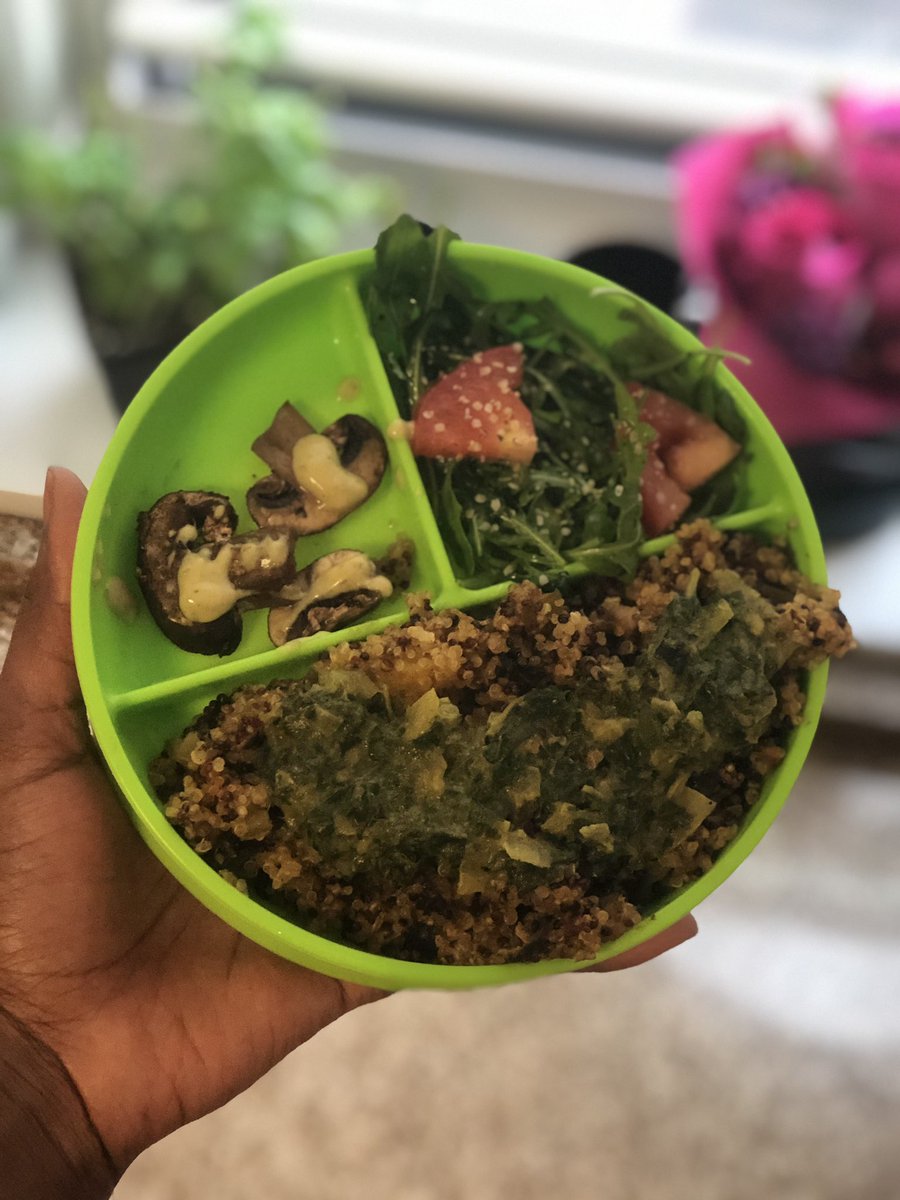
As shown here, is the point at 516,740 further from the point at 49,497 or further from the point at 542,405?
the point at 49,497

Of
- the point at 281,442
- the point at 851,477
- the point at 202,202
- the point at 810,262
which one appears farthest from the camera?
the point at 202,202

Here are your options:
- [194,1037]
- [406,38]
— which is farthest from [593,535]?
[406,38]

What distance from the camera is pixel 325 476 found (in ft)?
4.41

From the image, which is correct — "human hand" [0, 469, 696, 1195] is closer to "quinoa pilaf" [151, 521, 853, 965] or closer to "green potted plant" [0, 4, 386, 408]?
"quinoa pilaf" [151, 521, 853, 965]

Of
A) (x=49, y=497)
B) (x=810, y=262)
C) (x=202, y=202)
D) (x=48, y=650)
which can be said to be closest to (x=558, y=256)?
(x=810, y=262)

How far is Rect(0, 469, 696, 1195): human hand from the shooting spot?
4.22ft

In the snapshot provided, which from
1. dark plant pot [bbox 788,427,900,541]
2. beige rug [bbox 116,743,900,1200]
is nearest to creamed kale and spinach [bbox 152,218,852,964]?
dark plant pot [bbox 788,427,900,541]

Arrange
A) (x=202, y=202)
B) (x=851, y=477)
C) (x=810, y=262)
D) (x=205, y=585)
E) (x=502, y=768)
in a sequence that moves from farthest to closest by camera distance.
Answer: (x=202, y=202)
(x=851, y=477)
(x=810, y=262)
(x=205, y=585)
(x=502, y=768)

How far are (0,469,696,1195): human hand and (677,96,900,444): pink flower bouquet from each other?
38.2 inches

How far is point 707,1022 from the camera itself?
2.13 metres

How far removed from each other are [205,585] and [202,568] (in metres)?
0.02

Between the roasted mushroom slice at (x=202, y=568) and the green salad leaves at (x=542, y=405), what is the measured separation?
0.79 feet

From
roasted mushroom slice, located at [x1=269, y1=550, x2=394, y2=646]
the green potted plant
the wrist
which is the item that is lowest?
the wrist

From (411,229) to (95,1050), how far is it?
1154 mm
